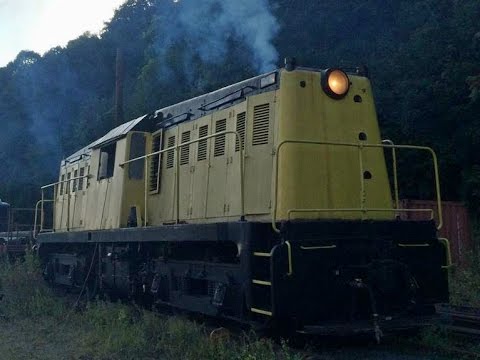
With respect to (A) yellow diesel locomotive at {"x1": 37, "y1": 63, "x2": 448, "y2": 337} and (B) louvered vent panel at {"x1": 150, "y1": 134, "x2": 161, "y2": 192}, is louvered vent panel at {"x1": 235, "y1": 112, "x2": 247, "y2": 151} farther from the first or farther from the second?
(B) louvered vent panel at {"x1": 150, "y1": 134, "x2": 161, "y2": 192}

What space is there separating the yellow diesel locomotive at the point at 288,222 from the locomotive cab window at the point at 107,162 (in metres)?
1.48

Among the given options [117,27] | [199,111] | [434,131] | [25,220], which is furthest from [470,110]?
[117,27]

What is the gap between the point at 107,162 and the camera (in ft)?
37.1

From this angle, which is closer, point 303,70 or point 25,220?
→ point 303,70

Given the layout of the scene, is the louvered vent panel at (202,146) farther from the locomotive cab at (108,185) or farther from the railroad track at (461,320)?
the railroad track at (461,320)

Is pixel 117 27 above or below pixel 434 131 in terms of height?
above

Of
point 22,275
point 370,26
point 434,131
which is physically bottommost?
point 22,275

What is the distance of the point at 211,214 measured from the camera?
838 centimetres

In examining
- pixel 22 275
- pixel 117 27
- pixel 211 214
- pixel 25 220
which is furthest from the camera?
Result: pixel 117 27

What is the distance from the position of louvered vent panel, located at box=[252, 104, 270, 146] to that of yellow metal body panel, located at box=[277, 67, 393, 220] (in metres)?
0.26

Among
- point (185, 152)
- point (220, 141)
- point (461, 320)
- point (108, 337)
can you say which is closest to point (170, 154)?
point (185, 152)

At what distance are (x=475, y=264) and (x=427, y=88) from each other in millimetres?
5348

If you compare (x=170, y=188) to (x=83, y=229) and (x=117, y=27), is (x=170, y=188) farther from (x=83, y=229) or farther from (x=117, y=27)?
(x=117, y=27)

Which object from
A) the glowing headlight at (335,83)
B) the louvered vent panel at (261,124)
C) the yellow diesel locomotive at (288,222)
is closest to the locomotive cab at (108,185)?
the yellow diesel locomotive at (288,222)
